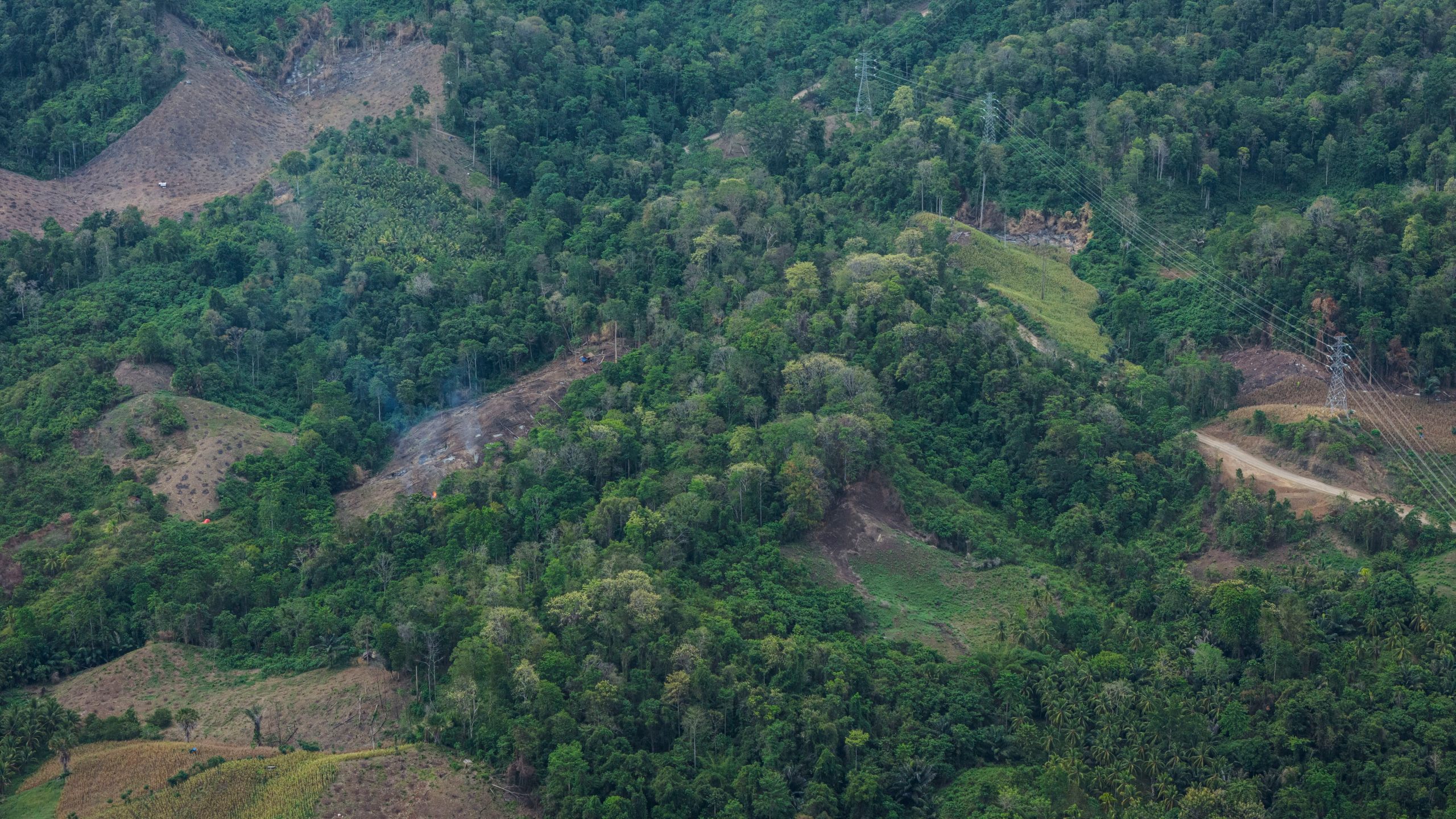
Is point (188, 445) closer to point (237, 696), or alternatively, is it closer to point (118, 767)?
point (237, 696)

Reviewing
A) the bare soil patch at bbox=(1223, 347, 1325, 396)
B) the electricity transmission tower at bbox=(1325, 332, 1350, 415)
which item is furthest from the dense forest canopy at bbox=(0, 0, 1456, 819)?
the electricity transmission tower at bbox=(1325, 332, 1350, 415)

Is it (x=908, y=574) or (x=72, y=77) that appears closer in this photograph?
(x=908, y=574)

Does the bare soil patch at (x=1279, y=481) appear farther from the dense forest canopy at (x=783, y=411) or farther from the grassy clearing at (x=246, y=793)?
the grassy clearing at (x=246, y=793)

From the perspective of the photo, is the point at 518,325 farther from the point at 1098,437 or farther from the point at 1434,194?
the point at 1434,194

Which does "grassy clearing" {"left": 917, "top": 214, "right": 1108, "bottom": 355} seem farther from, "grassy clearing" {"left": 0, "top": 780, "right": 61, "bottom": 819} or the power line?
"grassy clearing" {"left": 0, "top": 780, "right": 61, "bottom": 819}

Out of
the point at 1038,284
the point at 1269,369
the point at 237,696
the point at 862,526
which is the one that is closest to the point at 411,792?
the point at 237,696

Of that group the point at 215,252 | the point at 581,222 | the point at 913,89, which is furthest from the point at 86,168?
the point at 913,89
